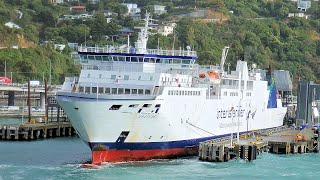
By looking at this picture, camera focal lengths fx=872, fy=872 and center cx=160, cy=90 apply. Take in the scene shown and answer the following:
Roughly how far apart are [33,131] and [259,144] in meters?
22.0

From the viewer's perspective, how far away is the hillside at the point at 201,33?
5197 inches

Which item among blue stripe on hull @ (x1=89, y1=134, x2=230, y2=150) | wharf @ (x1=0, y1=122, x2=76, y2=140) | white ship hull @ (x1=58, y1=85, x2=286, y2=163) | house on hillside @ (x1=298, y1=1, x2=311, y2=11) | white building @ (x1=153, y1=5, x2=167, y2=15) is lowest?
wharf @ (x1=0, y1=122, x2=76, y2=140)

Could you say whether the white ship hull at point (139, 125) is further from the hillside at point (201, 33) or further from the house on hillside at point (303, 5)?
the house on hillside at point (303, 5)

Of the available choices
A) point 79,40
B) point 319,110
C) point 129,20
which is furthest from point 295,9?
point 319,110

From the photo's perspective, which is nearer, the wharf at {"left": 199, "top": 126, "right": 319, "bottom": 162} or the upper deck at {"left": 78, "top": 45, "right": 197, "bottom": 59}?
the upper deck at {"left": 78, "top": 45, "right": 197, "bottom": 59}

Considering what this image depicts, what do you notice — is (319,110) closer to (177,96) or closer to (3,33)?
(177,96)

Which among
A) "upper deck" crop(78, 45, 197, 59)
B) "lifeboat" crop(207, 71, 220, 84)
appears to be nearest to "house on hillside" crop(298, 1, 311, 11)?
"lifeboat" crop(207, 71, 220, 84)

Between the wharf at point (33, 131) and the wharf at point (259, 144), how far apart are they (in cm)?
1728

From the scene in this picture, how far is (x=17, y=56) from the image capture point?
124 metres

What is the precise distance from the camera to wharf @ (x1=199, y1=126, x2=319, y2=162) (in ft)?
198

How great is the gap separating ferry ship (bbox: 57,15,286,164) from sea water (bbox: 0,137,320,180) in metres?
1.22

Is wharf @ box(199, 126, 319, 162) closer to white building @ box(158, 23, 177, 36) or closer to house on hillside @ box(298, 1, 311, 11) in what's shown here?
white building @ box(158, 23, 177, 36)

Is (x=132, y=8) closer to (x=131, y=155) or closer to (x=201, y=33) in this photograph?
(x=201, y=33)

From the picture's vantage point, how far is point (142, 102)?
184 feet
